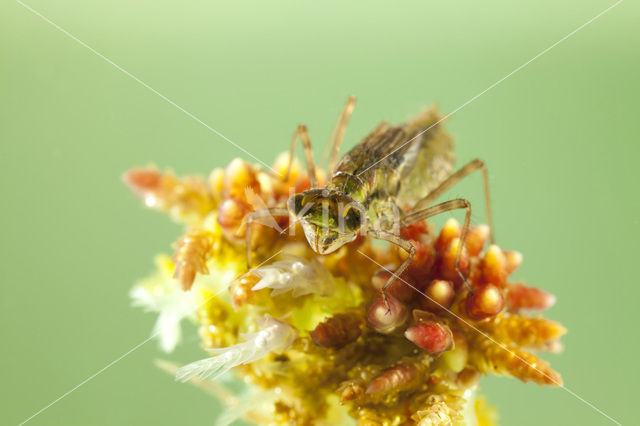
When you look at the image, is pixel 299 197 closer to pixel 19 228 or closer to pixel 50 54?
pixel 19 228

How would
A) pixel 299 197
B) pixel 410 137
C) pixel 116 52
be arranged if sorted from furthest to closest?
pixel 116 52 < pixel 410 137 < pixel 299 197

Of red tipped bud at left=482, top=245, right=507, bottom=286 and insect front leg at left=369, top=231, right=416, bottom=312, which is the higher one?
insect front leg at left=369, top=231, right=416, bottom=312

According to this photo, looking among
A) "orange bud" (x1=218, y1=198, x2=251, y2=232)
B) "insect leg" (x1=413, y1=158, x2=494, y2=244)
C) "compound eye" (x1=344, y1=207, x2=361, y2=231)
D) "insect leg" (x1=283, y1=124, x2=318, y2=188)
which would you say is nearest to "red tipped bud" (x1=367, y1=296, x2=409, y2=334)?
"compound eye" (x1=344, y1=207, x2=361, y2=231)

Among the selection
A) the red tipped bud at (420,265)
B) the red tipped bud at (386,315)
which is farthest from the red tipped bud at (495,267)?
the red tipped bud at (386,315)

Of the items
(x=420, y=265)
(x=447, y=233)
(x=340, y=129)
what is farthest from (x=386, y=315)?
(x=340, y=129)

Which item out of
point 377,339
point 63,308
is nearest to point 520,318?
point 377,339

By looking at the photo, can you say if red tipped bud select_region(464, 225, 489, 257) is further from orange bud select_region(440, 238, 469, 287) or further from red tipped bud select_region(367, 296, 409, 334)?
red tipped bud select_region(367, 296, 409, 334)

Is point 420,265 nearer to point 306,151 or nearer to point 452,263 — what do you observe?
point 452,263
